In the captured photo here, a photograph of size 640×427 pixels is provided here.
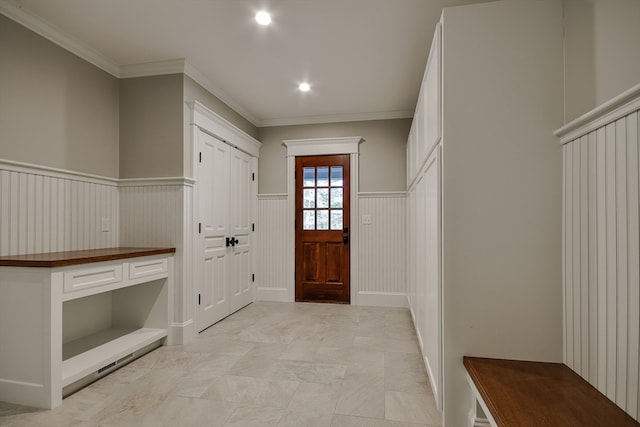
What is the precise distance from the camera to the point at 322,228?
4.65 metres

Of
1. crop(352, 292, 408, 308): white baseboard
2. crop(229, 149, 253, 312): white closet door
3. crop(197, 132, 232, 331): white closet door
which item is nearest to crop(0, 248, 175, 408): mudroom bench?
crop(197, 132, 232, 331): white closet door

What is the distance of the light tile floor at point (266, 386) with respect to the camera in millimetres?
1872

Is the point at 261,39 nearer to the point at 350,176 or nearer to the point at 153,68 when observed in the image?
the point at 153,68

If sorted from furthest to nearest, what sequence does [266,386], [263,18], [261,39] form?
[261,39] → [263,18] → [266,386]

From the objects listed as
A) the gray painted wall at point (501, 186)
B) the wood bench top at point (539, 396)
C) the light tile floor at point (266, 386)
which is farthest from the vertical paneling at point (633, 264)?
the light tile floor at point (266, 386)

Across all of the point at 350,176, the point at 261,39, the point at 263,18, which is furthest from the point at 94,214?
the point at 350,176

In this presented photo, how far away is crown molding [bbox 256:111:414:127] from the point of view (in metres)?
4.44

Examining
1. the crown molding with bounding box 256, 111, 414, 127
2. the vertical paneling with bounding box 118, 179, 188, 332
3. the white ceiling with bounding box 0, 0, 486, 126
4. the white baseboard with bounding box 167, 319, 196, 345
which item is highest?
the white ceiling with bounding box 0, 0, 486, 126

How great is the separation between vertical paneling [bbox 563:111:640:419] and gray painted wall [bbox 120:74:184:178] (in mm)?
2930

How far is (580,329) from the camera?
1.43 m

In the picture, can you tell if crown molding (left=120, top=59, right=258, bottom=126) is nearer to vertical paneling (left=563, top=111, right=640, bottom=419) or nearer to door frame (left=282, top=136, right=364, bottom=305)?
door frame (left=282, top=136, right=364, bottom=305)

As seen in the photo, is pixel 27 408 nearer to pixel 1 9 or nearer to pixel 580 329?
pixel 1 9

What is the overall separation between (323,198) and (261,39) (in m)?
2.36

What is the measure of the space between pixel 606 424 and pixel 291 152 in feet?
13.7
